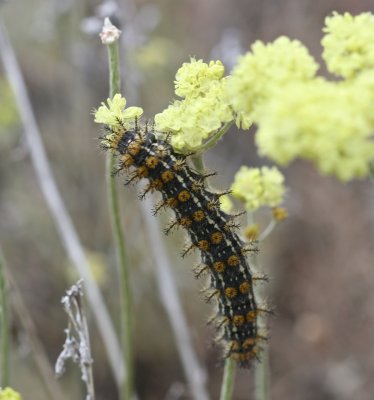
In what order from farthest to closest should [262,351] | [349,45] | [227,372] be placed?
[262,351] < [227,372] < [349,45]

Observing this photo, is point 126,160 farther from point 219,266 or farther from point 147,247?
point 147,247

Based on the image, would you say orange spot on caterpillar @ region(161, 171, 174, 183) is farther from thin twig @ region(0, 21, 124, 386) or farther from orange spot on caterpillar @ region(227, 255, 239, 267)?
thin twig @ region(0, 21, 124, 386)

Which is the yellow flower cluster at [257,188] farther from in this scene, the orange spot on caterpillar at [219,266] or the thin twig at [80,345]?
the thin twig at [80,345]

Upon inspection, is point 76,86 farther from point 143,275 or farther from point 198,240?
point 198,240

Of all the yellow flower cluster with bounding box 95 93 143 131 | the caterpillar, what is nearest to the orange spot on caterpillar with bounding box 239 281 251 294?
the caterpillar

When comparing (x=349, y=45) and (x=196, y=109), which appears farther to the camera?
(x=196, y=109)

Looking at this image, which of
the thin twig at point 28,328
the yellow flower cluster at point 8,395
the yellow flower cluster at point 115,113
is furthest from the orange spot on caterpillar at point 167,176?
the thin twig at point 28,328

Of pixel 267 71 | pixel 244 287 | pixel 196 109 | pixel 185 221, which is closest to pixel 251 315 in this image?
pixel 244 287
